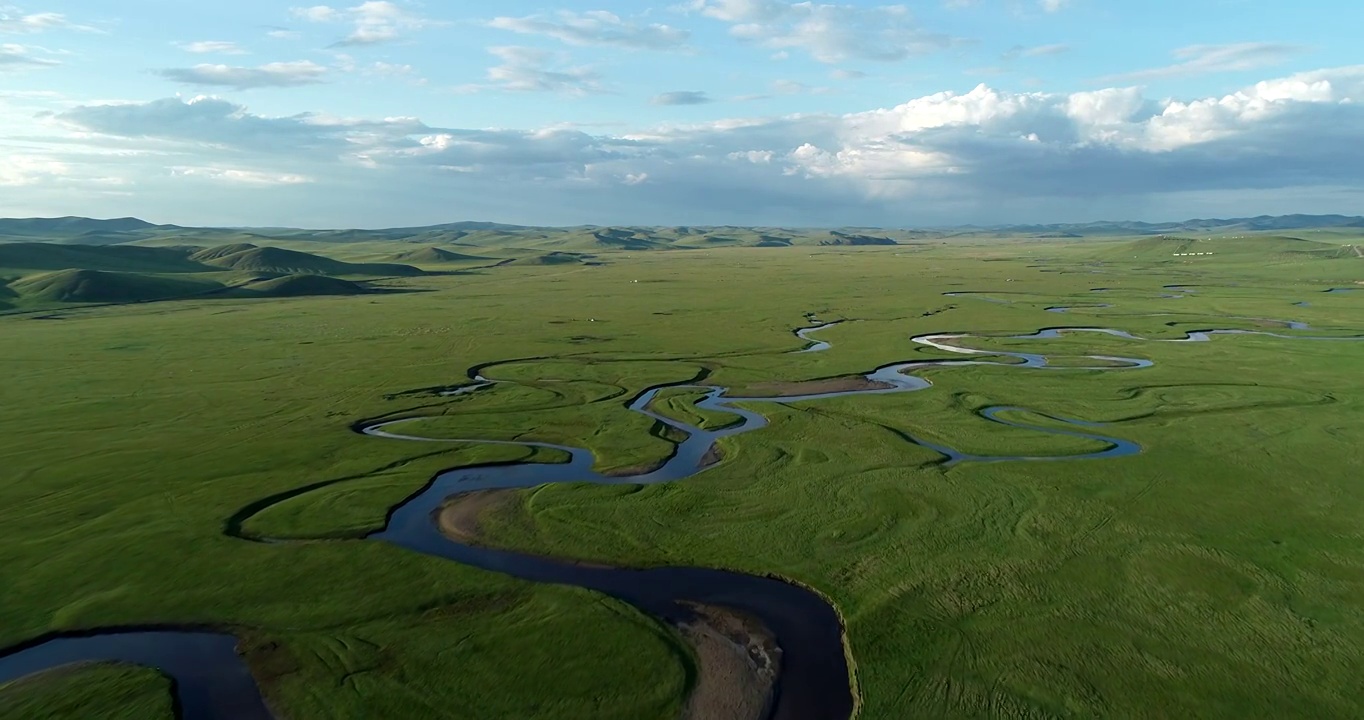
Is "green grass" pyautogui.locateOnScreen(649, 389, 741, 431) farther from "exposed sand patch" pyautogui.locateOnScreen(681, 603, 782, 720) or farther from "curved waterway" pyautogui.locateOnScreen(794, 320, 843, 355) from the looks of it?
"exposed sand patch" pyautogui.locateOnScreen(681, 603, 782, 720)

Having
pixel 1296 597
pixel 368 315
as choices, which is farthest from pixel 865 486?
pixel 368 315

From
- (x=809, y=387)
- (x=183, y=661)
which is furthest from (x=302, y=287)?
(x=183, y=661)

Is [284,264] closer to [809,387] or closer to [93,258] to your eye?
[93,258]

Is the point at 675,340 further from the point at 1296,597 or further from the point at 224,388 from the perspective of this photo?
the point at 1296,597

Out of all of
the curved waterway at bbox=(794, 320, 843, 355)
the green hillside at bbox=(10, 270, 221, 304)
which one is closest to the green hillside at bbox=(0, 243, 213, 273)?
the green hillside at bbox=(10, 270, 221, 304)

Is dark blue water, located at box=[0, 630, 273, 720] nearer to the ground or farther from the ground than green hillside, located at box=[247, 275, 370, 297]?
nearer to the ground

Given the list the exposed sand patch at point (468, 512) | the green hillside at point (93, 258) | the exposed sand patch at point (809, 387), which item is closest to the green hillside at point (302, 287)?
the green hillside at point (93, 258)
